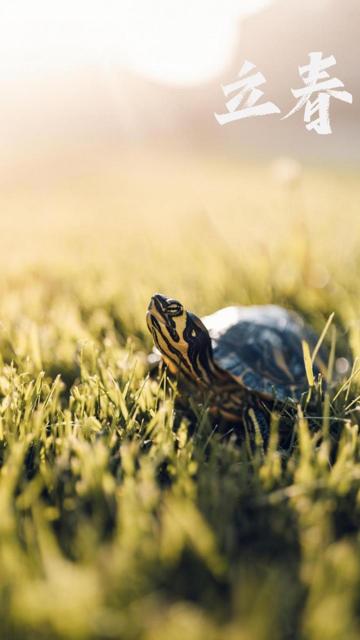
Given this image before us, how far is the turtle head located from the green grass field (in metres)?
0.17

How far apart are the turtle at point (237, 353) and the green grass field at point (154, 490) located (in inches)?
6.6

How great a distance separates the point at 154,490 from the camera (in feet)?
4.84

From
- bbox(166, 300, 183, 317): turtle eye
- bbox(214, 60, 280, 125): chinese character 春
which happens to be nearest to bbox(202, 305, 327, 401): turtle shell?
bbox(166, 300, 183, 317): turtle eye

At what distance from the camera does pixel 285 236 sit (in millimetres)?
5590

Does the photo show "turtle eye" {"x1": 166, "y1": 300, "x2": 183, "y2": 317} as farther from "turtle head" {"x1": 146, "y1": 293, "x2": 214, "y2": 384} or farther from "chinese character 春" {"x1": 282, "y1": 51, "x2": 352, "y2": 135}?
"chinese character 春" {"x1": 282, "y1": 51, "x2": 352, "y2": 135}

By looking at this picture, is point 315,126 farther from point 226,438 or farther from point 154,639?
point 154,639

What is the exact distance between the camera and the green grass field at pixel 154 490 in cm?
116

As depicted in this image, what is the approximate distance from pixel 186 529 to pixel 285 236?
455 cm

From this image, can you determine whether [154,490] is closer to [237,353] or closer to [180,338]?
[180,338]

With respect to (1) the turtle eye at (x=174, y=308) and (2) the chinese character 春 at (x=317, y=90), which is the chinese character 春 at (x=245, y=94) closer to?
(2) the chinese character 春 at (x=317, y=90)

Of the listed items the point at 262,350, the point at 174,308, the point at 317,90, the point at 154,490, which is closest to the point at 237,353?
the point at 262,350

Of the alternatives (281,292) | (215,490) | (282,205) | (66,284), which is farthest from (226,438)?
(282,205)

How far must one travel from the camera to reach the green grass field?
3.82 feet

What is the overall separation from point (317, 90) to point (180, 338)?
7.65ft
